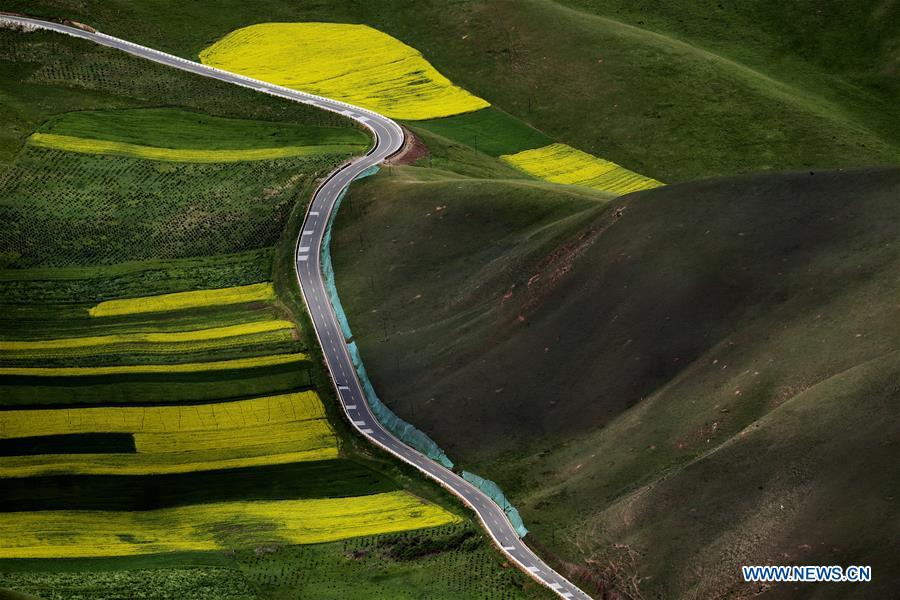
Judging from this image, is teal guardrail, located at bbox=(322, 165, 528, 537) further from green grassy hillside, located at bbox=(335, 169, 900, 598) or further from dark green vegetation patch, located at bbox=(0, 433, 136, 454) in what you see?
dark green vegetation patch, located at bbox=(0, 433, 136, 454)

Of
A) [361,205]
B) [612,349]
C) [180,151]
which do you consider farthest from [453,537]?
[180,151]

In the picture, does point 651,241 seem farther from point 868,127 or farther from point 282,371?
point 868,127

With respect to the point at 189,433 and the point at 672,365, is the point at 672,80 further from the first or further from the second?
the point at 189,433

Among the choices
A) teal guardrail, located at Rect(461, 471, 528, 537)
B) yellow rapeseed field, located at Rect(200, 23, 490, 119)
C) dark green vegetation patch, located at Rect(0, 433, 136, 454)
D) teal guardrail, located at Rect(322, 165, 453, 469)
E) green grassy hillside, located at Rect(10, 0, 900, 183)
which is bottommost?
dark green vegetation patch, located at Rect(0, 433, 136, 454)

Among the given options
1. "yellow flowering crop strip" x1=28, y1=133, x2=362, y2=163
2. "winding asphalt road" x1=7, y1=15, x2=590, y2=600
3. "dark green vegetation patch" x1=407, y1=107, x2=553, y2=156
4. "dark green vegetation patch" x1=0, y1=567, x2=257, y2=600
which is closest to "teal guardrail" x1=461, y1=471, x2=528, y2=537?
"winding asphalt road" x1=7, y1=15, x2=590, y2=600

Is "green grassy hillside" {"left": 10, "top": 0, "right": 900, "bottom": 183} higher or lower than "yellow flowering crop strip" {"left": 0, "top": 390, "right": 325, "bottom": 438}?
higher

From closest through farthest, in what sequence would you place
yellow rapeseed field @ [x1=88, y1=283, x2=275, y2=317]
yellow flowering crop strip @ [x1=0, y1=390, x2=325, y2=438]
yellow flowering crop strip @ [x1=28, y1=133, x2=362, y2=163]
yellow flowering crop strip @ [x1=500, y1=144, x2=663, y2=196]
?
yellow flowering crop strip @ [x1=0, y1=390, x2=325, y2=438] < yellow rapeseed field @ [x1=88, y1=283, x2=275, y2=317] < yellow flowering crop strip @ [x1=28, y1=133, x2=362, y2=163] < yellow flowering crop strip @ [x1=500, y1=144, x2=663, y2=196]

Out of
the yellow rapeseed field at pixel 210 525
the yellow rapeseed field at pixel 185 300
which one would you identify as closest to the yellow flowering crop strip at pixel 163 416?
the yellow rapeseed field at pixel 210 525

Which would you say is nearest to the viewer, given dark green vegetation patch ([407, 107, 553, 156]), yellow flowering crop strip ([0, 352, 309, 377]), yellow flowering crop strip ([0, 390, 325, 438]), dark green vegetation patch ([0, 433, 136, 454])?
dark green vegetation patch ([0, 433, 136, 454])
